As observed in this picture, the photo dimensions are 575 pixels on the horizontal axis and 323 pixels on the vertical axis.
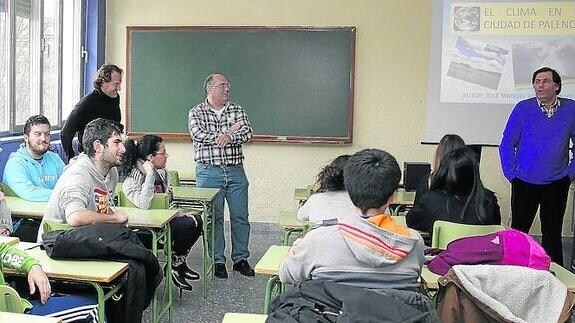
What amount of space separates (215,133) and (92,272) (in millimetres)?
2450

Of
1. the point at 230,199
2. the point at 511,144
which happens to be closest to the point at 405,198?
the point at 511,144

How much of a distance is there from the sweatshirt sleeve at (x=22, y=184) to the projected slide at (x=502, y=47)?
145 inches

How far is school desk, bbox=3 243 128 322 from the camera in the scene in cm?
260

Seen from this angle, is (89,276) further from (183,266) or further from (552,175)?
(552,175)

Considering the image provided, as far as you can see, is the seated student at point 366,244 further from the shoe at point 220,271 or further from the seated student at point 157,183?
the shoe at point 220,271

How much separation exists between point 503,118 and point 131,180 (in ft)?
11.6

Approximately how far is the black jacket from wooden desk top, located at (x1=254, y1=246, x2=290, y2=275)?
508mm

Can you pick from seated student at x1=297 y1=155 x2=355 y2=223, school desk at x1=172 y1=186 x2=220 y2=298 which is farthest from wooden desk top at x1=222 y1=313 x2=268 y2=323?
school desk at x1=172 y1=186 x2=220 y2=298

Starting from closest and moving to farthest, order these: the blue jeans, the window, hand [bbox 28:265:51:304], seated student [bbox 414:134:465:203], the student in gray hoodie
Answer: hand [bbox 28:265:51:304]
the student in gray hoodie
seated student [bbox 414:134:465:203]
the blue jeans
the window

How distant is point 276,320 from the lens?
72.4 inches

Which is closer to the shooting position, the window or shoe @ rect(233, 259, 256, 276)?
shoe @ rect(233, 259, 256, 276)

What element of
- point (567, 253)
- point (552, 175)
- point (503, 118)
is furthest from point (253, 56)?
point (567, 253)

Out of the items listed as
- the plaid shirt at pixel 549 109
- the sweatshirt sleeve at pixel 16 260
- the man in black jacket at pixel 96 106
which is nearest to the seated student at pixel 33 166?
the man in black jacket at pixel 96 106

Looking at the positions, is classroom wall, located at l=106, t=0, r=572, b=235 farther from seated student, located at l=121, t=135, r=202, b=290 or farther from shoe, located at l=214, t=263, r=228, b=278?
seated student, located at l=121, t=135, r=202, b=290
